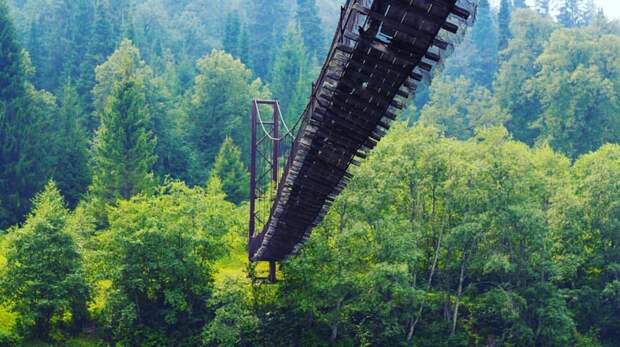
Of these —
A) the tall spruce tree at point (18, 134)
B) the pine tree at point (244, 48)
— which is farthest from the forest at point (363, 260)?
the pine tree at point (244, 48)

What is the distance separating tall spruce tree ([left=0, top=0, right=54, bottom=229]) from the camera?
98.0 ft

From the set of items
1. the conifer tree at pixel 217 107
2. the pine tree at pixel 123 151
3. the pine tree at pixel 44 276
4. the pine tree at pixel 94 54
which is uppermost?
the pine tree at pixel 94 54

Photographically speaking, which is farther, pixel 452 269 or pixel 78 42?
pixel 78 42

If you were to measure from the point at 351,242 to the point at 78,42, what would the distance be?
32342 mm

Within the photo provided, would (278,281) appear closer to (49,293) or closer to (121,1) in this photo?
(49,293)

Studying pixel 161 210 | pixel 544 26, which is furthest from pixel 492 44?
pixel 161 210

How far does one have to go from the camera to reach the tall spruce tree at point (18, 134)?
98.0 ft

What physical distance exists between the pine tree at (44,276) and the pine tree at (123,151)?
903cm

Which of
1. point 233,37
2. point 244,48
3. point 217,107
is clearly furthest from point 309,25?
point 217,107

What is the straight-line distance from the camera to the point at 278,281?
1898 cm

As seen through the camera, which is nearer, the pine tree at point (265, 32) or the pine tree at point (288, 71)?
the pine tree at point (288, 71)

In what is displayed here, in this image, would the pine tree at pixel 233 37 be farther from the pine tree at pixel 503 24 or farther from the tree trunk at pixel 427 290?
the tree trunk at pixel 427 290

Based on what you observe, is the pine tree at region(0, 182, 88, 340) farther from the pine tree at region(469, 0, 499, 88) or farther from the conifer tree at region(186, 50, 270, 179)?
the pine tree at region(469, 0, 499, 88)

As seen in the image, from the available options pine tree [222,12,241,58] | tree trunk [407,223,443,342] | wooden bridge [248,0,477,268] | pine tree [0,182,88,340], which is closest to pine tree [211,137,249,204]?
tree trunk [407,223,443,342]
